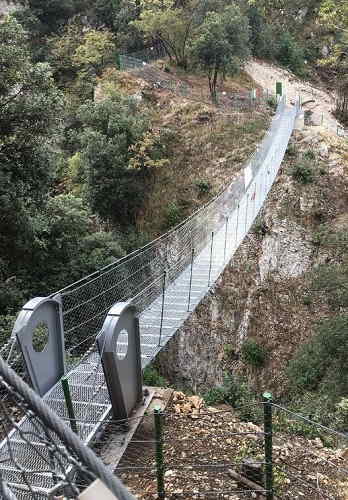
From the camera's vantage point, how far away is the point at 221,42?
487 inches

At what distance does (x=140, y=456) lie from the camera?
3297 millimetres

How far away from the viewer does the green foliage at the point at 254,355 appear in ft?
28.8

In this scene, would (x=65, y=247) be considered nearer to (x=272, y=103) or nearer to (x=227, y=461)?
(x=227, y=461)

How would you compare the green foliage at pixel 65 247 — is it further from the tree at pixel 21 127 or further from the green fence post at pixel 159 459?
the green fence post at pixel 159 459

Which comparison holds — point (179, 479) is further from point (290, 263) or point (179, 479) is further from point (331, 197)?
point (331, 197)

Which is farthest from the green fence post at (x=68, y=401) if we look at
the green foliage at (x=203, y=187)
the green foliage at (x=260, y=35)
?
the green foliage at (x=260, y=35)

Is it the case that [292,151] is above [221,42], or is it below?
below

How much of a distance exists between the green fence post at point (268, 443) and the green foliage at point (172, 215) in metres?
7.80

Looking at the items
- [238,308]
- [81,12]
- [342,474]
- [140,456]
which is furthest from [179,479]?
[81,12]

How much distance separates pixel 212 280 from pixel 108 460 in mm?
3236

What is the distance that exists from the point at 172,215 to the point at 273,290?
2.58m

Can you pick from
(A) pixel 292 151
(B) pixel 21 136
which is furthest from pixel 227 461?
(A) pixel 292 151

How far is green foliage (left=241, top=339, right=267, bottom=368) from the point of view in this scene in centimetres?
879

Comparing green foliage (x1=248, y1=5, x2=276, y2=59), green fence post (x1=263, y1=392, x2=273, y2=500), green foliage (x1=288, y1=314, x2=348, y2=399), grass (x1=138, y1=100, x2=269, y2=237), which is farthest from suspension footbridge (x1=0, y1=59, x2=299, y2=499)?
green foliage (x1=248, y1=5, x2=276, y2=59)
